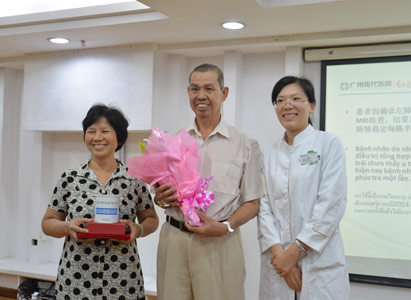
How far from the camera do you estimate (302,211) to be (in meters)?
2.09

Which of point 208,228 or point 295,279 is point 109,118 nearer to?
point 208,228

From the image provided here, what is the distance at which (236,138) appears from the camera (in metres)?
2.17

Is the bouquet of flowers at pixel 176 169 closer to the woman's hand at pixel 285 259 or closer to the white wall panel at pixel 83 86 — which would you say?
the woman's hand at pixel 285 259

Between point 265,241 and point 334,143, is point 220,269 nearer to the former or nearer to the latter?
point 265,241

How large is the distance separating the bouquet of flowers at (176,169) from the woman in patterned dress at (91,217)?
0.22 meters

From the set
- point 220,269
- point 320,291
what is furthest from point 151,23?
point 320,291

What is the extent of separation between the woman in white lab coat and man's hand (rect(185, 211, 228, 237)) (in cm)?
29

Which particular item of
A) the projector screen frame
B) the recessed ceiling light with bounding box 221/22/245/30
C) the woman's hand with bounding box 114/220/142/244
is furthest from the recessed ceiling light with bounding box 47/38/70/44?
the woman's hand with bounding box 114/220/142/244

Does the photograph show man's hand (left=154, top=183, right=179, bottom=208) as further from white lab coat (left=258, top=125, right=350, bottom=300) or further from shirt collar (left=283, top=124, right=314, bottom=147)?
shirt collar (left=283, top=124, right=314, bottom=147)

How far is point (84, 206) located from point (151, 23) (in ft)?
5.43

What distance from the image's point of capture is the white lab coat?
2.05 metres

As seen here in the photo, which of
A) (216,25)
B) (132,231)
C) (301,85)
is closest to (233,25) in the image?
(216,25)

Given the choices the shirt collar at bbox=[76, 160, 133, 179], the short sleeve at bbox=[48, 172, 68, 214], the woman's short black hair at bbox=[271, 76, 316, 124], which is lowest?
the short sleeve at bbox=[48, 172, 68, 214]

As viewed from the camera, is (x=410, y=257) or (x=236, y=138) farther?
(x=410, y=257)
